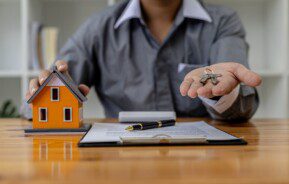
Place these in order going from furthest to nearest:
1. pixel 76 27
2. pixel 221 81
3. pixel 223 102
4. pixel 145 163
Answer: pixel 76 27 < pixel 223 102 < pixel 221 81 < pixel 145 163

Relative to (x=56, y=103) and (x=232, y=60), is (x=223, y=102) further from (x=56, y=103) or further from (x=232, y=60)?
(x=56, y=103)

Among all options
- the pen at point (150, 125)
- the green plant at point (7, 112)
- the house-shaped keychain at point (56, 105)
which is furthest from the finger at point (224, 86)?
the green plant at point (7, 112)

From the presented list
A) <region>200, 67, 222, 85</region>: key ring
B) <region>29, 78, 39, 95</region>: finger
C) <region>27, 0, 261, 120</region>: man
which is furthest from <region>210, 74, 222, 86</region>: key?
<region>27, 0, 261, 120</region>: man

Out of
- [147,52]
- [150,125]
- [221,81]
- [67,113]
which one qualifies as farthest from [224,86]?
[147,52]

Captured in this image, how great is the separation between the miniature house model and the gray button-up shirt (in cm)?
67

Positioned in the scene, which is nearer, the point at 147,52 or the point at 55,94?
the point at 55,94

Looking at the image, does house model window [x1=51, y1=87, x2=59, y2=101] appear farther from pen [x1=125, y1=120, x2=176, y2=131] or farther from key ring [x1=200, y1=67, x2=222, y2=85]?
key ring [x1=200, y1=67, x2=222, y2=85]

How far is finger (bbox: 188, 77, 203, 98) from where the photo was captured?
0.93 meters

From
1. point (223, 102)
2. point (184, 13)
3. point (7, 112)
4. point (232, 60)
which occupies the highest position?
point (184, 13)

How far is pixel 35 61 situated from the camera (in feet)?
7.76

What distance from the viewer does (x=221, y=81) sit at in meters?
0.97

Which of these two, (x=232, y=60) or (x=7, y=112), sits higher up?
(x=232, y=60)

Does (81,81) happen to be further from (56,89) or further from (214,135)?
(214,135)

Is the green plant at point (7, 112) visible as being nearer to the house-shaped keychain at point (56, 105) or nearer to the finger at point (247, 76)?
the house-shaped keychain at point (56, 105)
